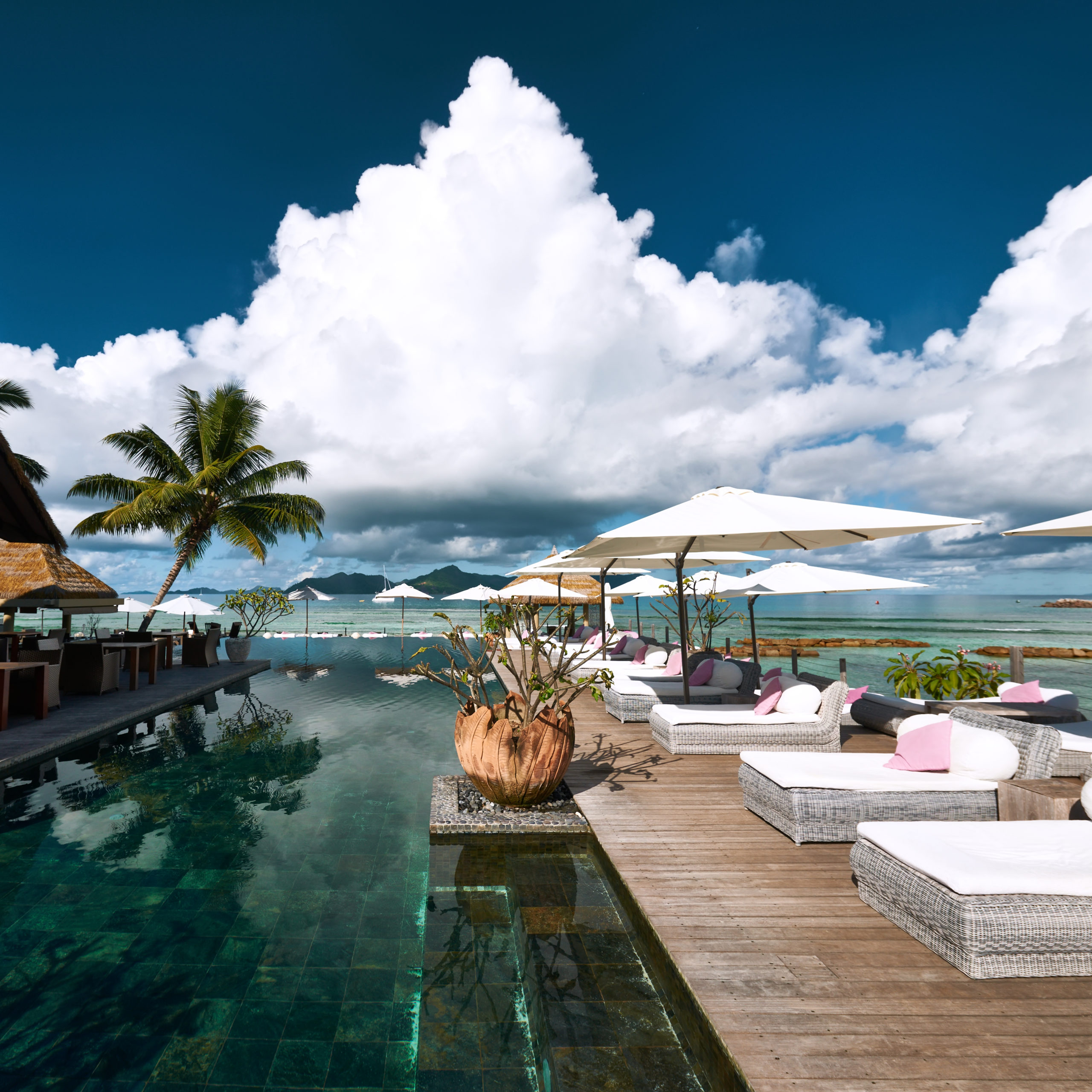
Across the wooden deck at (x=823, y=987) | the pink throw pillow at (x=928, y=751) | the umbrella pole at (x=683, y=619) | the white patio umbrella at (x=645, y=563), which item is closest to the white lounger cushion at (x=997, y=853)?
the wooden deck at (x=823, y=987)

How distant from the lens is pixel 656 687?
7.90 meters

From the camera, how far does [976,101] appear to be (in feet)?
32.3

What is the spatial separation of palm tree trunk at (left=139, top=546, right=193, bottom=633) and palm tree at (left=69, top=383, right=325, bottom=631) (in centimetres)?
3

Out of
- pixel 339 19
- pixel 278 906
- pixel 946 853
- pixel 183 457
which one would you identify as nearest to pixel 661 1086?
pixel 946 853

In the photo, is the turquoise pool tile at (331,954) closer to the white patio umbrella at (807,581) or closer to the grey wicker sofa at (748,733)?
the grey wicker sofa at (748,733)

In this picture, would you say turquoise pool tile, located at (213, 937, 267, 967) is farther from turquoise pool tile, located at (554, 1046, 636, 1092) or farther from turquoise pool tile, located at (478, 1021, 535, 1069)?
turquoise pool tile, located at (554, 1046, 636, 1092)

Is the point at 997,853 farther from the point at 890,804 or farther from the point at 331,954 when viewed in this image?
the point at 331,954

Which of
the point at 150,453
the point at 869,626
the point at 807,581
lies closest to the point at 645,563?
the point at 807,581

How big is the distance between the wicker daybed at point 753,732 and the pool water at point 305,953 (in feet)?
6.70

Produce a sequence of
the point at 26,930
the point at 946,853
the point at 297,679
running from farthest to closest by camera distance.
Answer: the point at 297,679 → the point at 26,930 → the point at 946,853

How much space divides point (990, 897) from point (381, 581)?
4542 inches

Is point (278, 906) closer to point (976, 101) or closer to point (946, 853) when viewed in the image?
point (946, 853)

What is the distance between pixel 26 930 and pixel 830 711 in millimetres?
5821

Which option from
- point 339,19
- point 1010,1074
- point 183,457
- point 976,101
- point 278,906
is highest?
Answer: point 339,19
